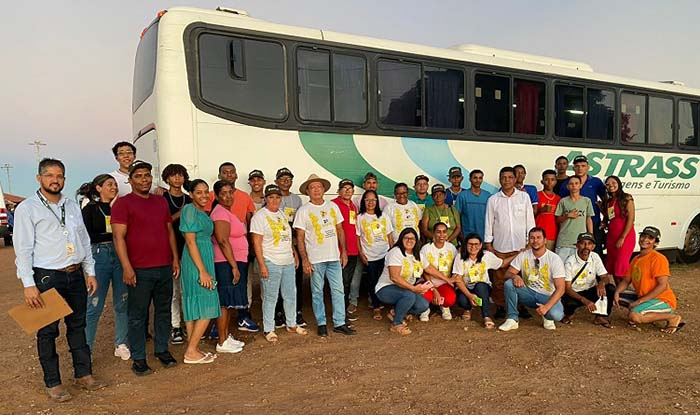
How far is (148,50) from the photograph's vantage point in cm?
533

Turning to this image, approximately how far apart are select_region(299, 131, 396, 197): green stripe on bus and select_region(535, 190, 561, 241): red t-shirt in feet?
6.84

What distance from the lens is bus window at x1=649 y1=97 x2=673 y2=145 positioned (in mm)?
8078

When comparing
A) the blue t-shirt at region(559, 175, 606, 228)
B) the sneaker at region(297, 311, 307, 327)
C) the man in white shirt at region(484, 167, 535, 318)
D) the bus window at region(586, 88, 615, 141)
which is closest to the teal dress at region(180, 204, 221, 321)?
the sneaker at region(297, 311, 307, 327)

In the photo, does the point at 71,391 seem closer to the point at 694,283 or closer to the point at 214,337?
the point at 214,337

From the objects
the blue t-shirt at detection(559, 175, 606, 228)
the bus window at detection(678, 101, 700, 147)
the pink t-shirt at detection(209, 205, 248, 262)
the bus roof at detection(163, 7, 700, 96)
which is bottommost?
the pink t-shirt at detection(209, 205, 248, 262)

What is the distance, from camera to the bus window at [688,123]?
8406mm

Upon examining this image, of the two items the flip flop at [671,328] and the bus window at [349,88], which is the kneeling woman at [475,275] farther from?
the bus window at [349,88]

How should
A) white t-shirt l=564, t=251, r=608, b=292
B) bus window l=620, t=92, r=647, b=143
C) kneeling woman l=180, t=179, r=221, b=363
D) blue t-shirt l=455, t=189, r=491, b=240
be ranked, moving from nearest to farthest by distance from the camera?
kneeling woman l=180, t=179, r=221, b=363 < white t-shirt l=564, t=251, r=608, b=292 < blue t-shirt l=455, t=189, r=491, b=240 < bus window l=620, t=92, r=647, b=143

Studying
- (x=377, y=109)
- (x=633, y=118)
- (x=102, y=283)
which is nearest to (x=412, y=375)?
(x=102, y=283)

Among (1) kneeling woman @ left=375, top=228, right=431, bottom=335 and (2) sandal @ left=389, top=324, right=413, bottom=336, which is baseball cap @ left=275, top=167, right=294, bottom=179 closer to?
(1) kneeling woman @ left=375, top=228, right=431, bottom=335

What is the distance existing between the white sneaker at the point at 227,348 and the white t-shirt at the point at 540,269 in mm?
3185

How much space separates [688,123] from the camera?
28.0 ft

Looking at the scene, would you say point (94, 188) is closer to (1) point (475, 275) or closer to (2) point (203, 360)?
(2) point (203, 360)

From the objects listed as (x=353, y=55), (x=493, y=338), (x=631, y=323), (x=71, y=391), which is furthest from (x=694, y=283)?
(x=71, y=391)
